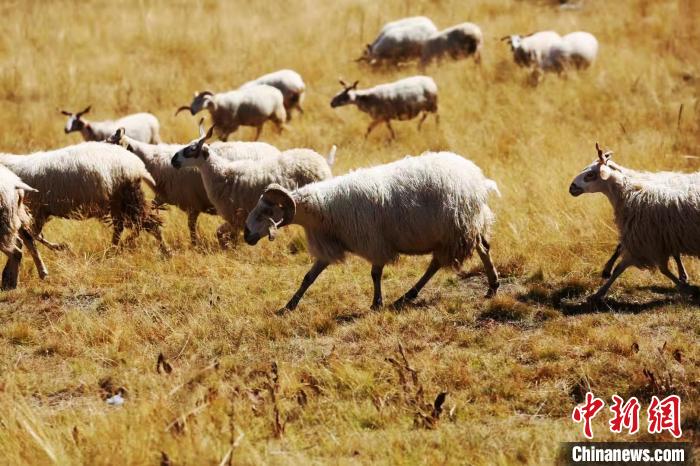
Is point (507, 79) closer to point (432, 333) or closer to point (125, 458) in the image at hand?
point (432, 333)

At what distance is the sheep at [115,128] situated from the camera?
45.3ft

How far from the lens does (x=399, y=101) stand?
15.1m

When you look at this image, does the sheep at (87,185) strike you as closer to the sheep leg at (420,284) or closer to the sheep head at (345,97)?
the sheep leg at (420,284)

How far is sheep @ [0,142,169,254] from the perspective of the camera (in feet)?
33.2

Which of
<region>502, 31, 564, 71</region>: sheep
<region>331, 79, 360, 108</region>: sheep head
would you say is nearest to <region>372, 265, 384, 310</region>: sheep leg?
<region>331, 79, 360, 108</region>: sheep head

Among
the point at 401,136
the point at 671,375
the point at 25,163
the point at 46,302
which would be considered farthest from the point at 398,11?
the point at 671,375

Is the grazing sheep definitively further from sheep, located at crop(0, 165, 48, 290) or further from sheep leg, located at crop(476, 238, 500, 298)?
sheep, located at crop(0, 165, 48, 290)

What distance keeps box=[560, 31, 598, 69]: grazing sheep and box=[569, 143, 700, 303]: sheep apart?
28.5 ft

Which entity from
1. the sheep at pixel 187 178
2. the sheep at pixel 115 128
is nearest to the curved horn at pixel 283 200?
the sheep at pixel 187 178

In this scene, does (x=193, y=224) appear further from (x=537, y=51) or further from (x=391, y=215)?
(x=537, y=51)

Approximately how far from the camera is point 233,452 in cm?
564

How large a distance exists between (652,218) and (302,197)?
3.04 m

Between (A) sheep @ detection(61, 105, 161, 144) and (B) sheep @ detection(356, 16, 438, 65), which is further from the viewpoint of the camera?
(B) sheep @ detection(356, 16, 438, 65)

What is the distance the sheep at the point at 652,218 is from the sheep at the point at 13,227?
534 centimetres
